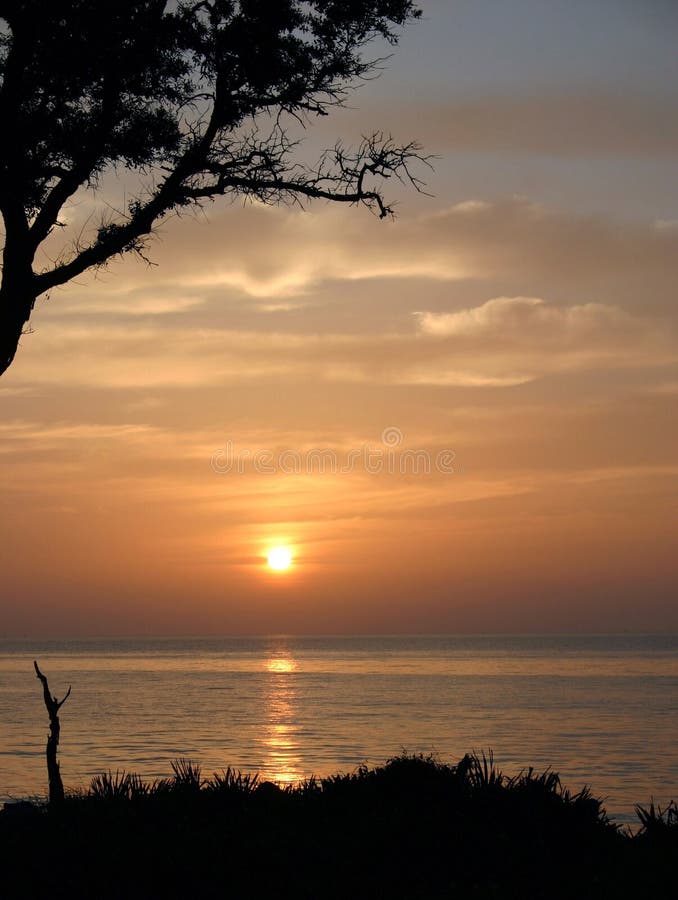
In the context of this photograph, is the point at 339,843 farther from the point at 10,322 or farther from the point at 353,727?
the point at 353,727

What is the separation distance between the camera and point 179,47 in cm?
1398

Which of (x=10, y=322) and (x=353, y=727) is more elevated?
(x=10, y=322)

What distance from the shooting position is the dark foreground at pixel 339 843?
32.4 ft

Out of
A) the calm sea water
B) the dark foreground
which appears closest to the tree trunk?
the dark foreground

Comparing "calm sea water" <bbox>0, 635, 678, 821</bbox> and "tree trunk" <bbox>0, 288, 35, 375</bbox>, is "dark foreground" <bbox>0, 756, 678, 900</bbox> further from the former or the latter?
"calm sea water" <bbox>0, 635, 678, 821</bbox>

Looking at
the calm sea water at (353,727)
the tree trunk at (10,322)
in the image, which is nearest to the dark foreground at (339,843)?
the tree trunk at (10,322)

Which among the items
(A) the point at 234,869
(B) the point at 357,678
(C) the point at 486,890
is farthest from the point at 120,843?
(B) the point at 357,678

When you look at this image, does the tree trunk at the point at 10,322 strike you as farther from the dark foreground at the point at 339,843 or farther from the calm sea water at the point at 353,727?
the calm sea water at the point at 353,727

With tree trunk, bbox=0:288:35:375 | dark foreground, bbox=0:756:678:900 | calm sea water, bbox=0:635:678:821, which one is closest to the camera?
dark foreground, bbox=0:756:678:900

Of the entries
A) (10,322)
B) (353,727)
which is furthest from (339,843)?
(353,727)

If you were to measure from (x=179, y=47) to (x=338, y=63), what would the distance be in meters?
2.04

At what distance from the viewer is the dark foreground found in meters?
9.88

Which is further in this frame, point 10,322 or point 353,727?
point 353,727

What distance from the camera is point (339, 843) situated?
1122cm
